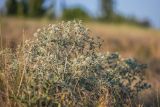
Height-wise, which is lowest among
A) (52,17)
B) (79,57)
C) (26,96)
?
(26,96)

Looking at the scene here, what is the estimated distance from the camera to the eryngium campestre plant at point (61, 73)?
403 cm

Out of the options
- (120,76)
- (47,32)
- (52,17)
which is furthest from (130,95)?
(52,17)

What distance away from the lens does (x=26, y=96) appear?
4000 mm

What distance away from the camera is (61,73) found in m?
4.15

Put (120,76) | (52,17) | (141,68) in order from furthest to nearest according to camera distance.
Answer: (52,17), (141,68), (120,76)

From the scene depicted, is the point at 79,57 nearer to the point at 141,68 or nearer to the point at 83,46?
the point at 83,46

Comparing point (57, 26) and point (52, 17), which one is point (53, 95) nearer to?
point (57, 26)

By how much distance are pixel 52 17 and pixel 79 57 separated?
28.4 ft

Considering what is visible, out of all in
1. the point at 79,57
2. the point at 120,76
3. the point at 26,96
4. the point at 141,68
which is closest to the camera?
the point at 26,96

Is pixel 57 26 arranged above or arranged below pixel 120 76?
above

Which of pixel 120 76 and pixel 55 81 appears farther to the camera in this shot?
pixel 120 76

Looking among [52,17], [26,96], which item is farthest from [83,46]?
[52,17]

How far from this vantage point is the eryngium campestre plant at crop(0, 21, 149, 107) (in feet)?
13.2

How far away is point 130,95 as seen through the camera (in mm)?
4762
